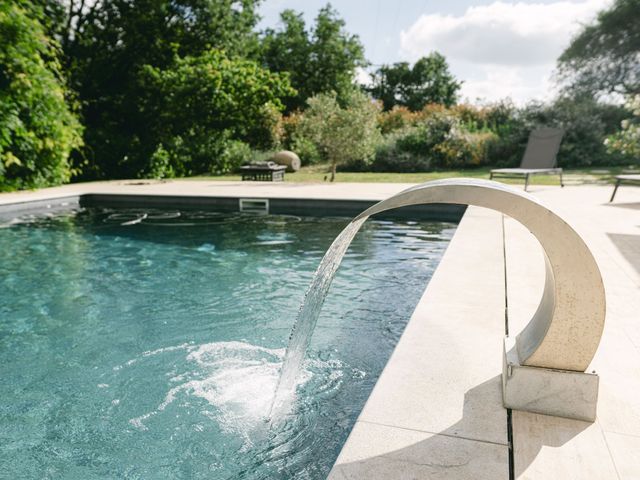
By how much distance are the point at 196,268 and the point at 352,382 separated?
10.5 ft

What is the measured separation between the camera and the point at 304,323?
2.95 metres

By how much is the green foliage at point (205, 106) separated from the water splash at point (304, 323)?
13531 millimetres

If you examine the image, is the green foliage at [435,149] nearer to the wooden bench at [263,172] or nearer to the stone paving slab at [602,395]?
the wooden bench at [263,172]

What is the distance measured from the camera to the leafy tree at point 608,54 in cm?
2539

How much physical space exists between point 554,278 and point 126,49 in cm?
1849

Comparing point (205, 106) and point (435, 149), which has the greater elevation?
point (205, 106)

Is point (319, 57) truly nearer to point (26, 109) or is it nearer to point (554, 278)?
point (26, 109)

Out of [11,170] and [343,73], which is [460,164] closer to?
[11,170]

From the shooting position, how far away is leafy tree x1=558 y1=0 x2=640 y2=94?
25.4 meters

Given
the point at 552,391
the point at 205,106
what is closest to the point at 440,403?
the point at 552,391

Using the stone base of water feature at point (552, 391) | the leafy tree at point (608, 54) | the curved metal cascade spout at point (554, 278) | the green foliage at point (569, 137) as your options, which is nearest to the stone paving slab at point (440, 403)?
the stone base of water feature at point (552, 391)

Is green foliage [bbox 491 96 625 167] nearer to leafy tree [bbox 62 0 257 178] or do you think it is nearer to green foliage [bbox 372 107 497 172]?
green foliage [bbox 372 107 497 172]

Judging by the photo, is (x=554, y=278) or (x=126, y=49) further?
(x=126, y=49)

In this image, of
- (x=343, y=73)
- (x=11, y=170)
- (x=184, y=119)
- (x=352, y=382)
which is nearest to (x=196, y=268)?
(x=352, y=382)
